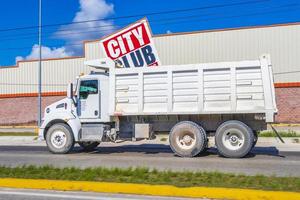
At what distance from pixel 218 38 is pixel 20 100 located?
18243 millimetres

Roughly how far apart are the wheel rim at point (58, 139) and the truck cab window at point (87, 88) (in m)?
1.36

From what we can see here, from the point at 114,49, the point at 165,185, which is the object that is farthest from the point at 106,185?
the point at 114,49

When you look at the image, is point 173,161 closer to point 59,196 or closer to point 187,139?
point 187,139

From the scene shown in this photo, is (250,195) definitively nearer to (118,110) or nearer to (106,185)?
(106,185)

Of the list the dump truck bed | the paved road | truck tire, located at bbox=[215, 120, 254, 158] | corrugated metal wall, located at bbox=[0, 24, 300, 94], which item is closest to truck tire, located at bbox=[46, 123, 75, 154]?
the dump truck bed

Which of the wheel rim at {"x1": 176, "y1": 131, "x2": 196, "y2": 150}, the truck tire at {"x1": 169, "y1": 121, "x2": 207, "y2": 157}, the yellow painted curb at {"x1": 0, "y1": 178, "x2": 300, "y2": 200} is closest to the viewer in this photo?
the yellow painted curb at {"x1": 0, "y1": 178, "x2": 300, "y2": 200}

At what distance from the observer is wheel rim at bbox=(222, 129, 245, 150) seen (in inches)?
564

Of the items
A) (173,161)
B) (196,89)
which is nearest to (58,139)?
(173,161)

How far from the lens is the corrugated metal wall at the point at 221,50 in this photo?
3503 centimetres

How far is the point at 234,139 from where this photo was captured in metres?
14.5

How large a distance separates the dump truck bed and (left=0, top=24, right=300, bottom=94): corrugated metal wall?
71.0 ft

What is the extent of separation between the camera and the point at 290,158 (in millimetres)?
14078

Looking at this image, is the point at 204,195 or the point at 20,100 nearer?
the point at 204,195

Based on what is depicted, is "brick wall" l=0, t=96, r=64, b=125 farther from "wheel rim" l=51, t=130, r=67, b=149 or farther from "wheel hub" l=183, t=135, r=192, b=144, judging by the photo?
"wheel hub" l=183, t=135, r=192, b=144
